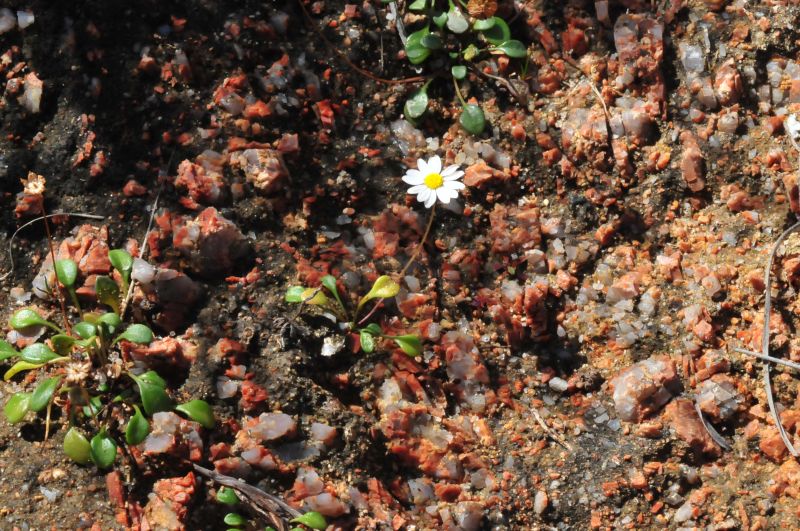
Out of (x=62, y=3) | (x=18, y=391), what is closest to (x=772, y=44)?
(x=62, y=3)

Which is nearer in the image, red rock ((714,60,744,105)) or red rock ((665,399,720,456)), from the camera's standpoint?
red rock ((665,399,720,456))

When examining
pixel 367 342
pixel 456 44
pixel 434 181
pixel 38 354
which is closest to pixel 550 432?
→ pixel 367 342

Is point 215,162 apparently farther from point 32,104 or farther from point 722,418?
point 722,418

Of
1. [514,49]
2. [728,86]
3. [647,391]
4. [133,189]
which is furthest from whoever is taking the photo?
[514,49]

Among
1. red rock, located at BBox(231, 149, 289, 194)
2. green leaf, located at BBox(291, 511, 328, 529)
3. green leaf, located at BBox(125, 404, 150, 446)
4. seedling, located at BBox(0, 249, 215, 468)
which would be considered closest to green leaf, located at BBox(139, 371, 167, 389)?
seedling, located at BBox(0, 249, 215, 468)

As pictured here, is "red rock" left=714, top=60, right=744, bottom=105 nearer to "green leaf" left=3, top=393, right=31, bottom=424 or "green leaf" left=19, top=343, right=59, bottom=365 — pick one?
"green leaf" left=19, top=343, right=59, bottom=365

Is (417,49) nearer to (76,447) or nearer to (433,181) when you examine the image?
(433,181)

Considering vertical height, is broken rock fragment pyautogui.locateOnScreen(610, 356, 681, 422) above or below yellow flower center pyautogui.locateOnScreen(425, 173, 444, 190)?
below
